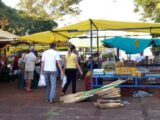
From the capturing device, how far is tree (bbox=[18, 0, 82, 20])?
4409cm

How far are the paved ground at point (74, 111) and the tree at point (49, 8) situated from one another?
108ft

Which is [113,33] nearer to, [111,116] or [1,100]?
[1,100]

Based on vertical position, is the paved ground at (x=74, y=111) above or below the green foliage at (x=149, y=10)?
below

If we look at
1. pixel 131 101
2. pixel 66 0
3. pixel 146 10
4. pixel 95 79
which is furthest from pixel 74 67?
pixel 66 0

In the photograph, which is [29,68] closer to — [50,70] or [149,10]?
[50,70]

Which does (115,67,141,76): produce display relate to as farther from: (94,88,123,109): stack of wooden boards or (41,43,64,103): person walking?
(41,43,64,103): person walking

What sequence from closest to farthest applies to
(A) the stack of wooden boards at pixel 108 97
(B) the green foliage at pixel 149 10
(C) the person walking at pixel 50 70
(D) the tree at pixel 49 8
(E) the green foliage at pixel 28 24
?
(A) the stack of wooden boards at pixel 108 97
(C) the person walking at pixel 50 70
(B) the green foliage at pixel 149 10
(E) the green foliage at pixel 28 24
(D) the tree at pixel 49 8

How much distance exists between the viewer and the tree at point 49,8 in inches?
1736

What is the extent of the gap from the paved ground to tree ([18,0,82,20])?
3294cm

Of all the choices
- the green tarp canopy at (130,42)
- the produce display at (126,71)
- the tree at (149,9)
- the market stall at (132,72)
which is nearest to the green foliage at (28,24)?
the tree at (149,9)

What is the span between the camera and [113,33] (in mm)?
19078

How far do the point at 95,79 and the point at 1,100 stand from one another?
3138mm

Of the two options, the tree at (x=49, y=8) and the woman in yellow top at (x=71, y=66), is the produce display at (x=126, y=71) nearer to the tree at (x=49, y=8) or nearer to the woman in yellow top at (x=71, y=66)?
the woman in yellow top at (x=71, y=66)

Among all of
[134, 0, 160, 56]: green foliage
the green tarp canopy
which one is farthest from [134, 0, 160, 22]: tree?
the green tarp canopy
